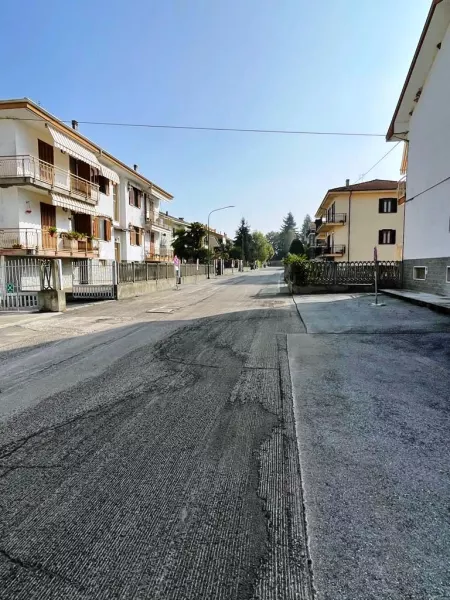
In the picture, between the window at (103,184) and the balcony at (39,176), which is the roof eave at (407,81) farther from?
the window at (103,184)

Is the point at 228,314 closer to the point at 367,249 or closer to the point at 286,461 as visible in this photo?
the point at 286,461

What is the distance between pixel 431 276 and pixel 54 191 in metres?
18.1

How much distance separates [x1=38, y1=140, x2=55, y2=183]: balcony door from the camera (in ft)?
62.1

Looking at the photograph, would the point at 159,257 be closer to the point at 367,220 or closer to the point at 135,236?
the point at 135,236

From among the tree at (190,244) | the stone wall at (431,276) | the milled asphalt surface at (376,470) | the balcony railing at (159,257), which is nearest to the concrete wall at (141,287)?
the balcony railing at (159,257)

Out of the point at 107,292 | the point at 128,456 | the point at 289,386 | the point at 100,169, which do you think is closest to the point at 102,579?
the point at 128,456

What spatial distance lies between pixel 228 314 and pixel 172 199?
2975 cm

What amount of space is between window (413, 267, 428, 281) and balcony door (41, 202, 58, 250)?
58.5 ft

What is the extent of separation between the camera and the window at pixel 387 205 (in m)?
39.2

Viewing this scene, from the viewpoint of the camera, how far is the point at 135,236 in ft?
105

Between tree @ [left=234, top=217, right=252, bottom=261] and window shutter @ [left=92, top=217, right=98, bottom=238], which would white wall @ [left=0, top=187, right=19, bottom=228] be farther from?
tree @ [left=234, top=217, right=252, bottom=261]

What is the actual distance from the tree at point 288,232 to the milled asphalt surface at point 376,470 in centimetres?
12853

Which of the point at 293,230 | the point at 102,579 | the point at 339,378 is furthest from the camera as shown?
the point at 293,230

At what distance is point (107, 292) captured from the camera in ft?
60.0
